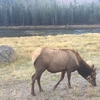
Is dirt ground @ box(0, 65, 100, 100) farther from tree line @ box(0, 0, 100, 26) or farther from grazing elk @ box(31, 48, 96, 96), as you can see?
tree line @ box(0, 0, 100, 26)

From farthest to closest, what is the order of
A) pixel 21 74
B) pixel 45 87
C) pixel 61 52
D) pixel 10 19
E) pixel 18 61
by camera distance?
pixel 10 19, pixel 18 61, pixel 21 74, pixel 45 87, pixel 61 52

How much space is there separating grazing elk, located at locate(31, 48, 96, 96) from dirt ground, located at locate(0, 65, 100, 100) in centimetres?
31

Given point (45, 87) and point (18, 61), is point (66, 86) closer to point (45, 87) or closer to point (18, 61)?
point (45, 87)

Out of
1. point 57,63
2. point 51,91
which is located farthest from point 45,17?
point 57,63

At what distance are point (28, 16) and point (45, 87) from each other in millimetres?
103840

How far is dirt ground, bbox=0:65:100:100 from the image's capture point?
8.12m

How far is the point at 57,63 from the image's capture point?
8.50 metres

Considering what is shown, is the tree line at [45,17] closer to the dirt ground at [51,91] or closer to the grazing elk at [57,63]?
the dirt ground at [51,91]

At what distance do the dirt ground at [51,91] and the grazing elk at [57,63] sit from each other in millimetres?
309

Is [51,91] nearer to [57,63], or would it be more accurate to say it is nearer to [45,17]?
[57,63]

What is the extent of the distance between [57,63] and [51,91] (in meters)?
1.19

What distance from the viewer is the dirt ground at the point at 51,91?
8125 mm

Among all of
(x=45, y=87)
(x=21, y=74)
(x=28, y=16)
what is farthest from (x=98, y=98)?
(x=28, y=16)

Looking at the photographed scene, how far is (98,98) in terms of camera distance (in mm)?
7781
